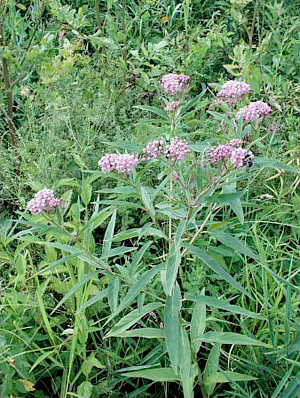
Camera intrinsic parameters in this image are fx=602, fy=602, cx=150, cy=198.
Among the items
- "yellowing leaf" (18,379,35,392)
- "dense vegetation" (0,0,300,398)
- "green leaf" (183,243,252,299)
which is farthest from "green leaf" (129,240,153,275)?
"yellowing leaf" (18,379,35,392)

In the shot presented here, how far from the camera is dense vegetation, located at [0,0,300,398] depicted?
149cm

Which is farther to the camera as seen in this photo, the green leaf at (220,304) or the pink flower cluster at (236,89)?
the pink flower cluster at (236,89)

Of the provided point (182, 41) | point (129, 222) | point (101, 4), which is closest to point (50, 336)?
point (129, 222)

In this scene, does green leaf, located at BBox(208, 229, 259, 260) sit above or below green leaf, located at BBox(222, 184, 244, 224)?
below

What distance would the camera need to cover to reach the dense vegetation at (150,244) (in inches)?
58.6

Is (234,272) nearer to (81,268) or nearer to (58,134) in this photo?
(81,268)

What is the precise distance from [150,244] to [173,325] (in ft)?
1.43

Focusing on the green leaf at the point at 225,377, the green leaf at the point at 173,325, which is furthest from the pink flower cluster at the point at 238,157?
the green leaf at the point at 225,377

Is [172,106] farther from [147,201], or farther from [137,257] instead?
[137,257]

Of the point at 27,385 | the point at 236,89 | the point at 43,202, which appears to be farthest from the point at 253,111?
the point at 27,385

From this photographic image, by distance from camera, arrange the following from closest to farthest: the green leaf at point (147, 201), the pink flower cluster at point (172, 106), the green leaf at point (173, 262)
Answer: the green leaf at point (173, 262)
the green leaf at point (147, 201)
the pink flower cluster at point (172, 106)

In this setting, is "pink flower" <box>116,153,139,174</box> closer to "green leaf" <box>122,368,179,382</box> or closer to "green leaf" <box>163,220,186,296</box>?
"green leaf" <box>163,220,186,296</box>

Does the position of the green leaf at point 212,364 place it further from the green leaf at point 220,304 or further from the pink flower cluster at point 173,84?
the pink flower cluster at point 173,84

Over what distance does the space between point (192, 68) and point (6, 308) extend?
1.75 m
